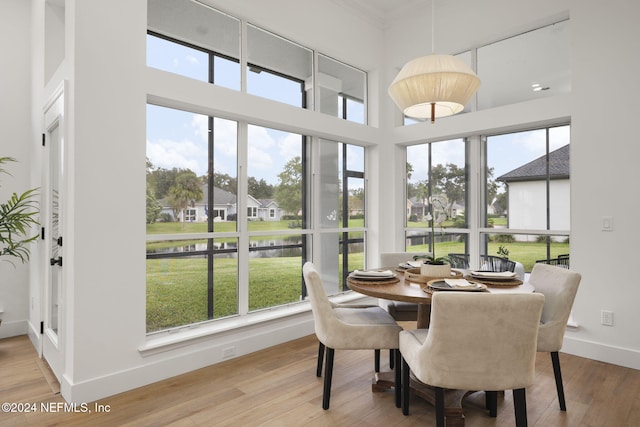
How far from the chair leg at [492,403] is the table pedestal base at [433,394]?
15 centimetres

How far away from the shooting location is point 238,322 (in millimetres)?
3287

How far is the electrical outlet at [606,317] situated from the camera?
122 inches

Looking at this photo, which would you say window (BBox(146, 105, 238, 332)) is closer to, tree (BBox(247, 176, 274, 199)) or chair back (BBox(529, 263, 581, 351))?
tree (BBox(247, 176, 274, 199))

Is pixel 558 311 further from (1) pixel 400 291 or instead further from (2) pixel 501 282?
(1) pixel 400 291

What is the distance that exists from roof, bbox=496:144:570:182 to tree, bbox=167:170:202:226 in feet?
10.1

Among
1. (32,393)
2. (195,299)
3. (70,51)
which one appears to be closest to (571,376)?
(195,299)

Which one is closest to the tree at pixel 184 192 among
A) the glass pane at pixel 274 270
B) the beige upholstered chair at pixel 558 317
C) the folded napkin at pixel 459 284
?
the glass pane at pixel 274 270

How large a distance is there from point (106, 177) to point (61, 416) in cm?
150

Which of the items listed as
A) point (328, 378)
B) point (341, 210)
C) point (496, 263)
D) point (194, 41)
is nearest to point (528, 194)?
point (496, 263)

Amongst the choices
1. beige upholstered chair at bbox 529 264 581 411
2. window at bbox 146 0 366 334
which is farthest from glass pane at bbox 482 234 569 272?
window at bbox 146 0 366 334

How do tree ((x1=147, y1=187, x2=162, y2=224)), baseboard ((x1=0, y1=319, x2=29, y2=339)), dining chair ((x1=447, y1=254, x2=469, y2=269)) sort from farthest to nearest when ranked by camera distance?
dining chair ((x1=447, y1=254, x2=469, y2=269)), baseboard ((x1=0, y1=319, x2=29, y2=339)), tree ((x1=147, y1=187, x2=162, y2=224))

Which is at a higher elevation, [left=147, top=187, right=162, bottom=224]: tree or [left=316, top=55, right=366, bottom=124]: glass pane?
[left=316, top=55, right=366, bottom=124]: glass pane

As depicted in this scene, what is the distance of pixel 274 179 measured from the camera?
12.3ft

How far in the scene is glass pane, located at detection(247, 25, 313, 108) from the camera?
11.7ft
